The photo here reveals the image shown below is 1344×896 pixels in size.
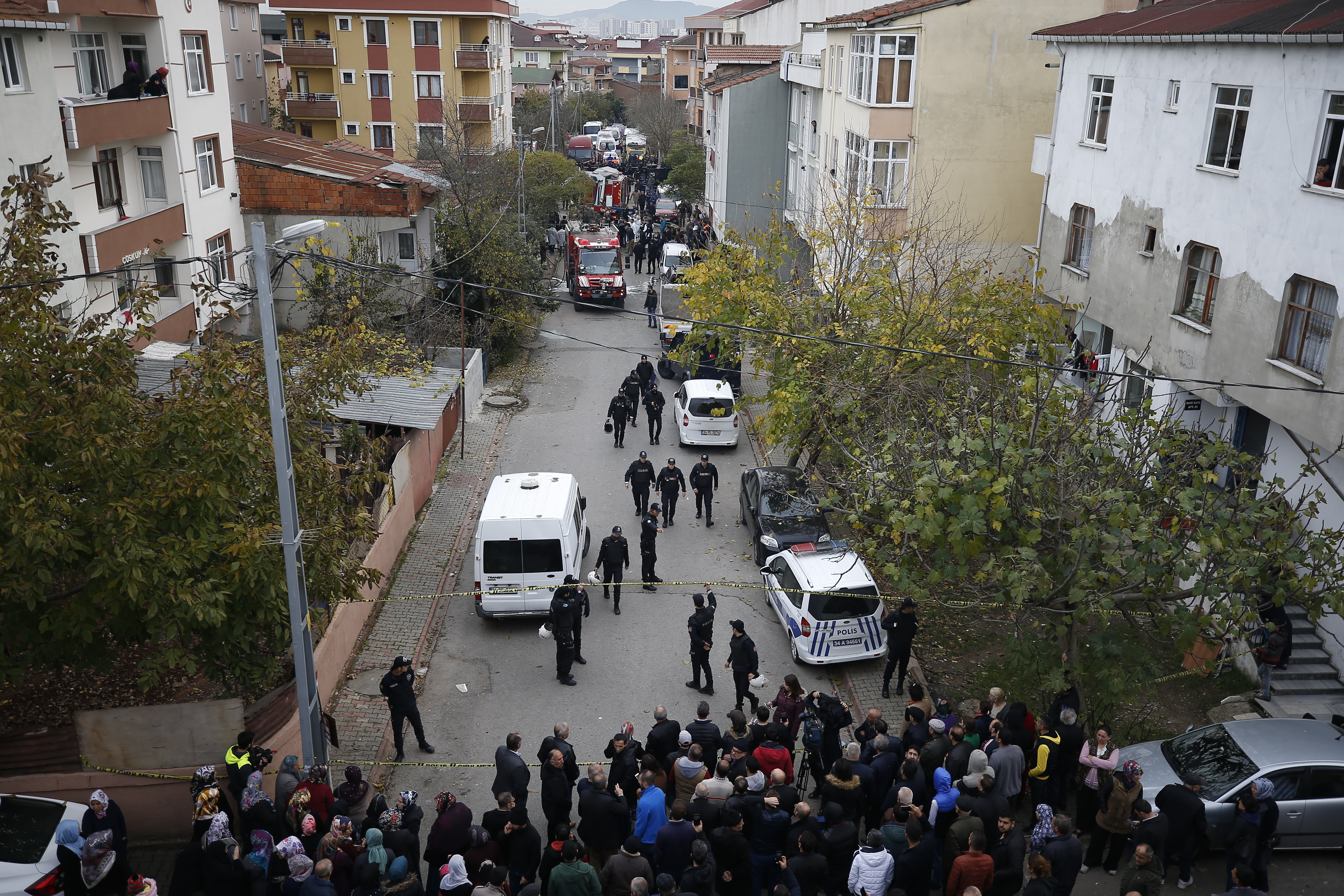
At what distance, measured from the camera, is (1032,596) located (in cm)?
1081

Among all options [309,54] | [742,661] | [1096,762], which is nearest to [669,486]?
[742,661]

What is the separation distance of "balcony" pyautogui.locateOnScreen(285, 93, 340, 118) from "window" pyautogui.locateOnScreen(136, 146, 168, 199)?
2502 cm

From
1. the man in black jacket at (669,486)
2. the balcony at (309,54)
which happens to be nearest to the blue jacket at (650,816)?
the man in black jacket at (669,486)

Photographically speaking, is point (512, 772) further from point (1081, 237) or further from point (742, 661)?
point (1081, 237)

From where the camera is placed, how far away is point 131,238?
65.2ft

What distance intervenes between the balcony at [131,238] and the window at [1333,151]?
17844 millimetres

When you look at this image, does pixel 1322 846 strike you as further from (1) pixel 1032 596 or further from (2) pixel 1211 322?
(2) pixel 1211 322

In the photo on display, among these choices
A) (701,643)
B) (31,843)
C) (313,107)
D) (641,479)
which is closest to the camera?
(31,843)

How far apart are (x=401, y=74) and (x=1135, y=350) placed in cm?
3778

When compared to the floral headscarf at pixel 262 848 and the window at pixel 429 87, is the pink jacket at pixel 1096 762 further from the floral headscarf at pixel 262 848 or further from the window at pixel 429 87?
the window at pixel 429 87

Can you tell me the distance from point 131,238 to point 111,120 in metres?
2.29

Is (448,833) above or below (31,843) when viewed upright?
above

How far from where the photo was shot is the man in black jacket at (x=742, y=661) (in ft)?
42.3

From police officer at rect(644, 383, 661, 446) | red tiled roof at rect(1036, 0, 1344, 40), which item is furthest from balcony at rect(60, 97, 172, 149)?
red tiled roof at rect(1036, 0, 1344, 40)
